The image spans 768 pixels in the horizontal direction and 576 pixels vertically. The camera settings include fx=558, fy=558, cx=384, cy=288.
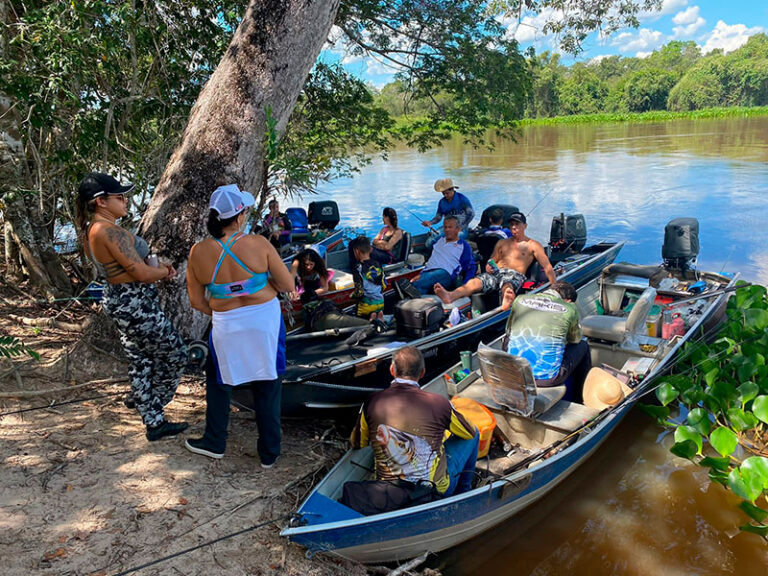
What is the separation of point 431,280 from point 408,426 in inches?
146

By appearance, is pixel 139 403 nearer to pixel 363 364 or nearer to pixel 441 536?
pixel 363 364

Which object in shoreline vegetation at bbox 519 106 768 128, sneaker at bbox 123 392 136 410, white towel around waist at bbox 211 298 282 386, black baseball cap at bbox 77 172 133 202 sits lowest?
sneaker at bbox 123 392 136 410

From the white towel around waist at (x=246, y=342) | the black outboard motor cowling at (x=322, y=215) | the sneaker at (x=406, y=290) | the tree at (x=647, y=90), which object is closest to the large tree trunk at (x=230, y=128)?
the white towel around waist at (x=246, y=342)

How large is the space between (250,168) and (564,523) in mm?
3939

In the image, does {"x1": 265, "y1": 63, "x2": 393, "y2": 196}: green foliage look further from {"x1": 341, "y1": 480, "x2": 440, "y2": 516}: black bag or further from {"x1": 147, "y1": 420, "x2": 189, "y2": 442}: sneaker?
{"x1": 341, "y1": 480, "x2": 440, "y2": 516}: black bag

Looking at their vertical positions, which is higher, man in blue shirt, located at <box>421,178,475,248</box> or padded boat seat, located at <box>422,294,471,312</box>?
man in blue shirt, located at <box>421,178,475,248</box>

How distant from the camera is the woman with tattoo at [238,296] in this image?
334cm

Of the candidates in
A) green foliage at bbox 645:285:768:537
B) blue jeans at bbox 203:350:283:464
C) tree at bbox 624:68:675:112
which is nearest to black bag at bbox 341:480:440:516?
blue jeans at bbox 203:350:283:464

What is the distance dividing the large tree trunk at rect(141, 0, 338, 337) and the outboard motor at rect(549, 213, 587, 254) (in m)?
6.49

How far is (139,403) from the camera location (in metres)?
4.00

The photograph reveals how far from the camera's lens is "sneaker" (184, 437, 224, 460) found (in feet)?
13.0

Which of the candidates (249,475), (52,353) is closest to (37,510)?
(249,475)

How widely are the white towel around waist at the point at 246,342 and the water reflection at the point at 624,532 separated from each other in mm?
1896

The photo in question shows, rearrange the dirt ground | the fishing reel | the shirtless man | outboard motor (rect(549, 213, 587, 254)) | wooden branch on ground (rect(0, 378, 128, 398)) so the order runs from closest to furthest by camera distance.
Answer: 1. the dirt ground
2. the fishing reel
3. wooden branch on ground (rect(0, 378, 128, 398))
4. the shirtless man
5. outboard motor (rect(549, 213, 587, 254))
